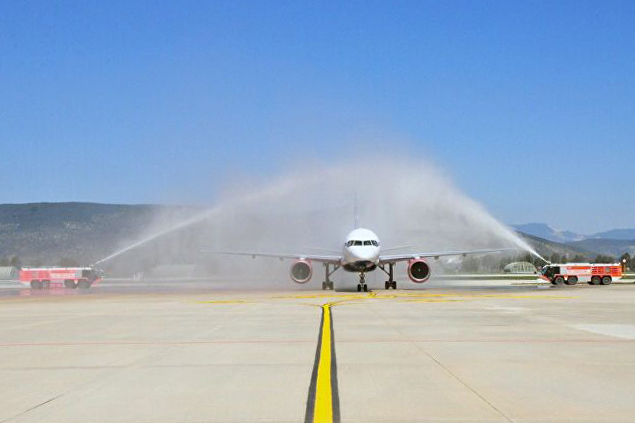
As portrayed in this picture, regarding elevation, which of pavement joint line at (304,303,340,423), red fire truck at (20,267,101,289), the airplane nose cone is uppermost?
the airplane nose cone

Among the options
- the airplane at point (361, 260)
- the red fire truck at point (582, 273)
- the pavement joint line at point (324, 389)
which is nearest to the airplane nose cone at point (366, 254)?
the airplane at point (361, 260)

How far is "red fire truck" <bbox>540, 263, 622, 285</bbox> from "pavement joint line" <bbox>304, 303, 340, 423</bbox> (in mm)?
52799

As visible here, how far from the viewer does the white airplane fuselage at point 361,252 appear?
153ft

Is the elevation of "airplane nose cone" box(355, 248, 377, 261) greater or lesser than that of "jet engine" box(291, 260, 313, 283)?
greater

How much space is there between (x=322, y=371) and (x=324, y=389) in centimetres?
169

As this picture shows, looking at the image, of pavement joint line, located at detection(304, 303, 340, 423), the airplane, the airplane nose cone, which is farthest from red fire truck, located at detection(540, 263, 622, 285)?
pavement joint line, located at detection(304, 303, 340, 423)

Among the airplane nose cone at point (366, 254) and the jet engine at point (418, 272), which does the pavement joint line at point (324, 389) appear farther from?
the jet engine at point (418, 272)

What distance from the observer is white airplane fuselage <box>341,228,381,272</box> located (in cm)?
4672

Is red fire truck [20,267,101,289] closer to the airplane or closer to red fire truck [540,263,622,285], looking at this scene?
the airplane

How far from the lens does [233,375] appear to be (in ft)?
A: 37.1

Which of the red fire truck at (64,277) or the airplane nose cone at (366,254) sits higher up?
the airplane nose cone at (366,254)

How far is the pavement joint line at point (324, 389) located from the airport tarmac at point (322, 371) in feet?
0.09

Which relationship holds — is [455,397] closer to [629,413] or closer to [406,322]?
[629,413]

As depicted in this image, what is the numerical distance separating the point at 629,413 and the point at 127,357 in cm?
943
